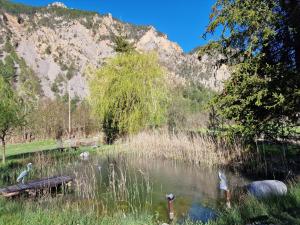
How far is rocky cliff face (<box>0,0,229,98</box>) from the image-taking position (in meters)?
72.4

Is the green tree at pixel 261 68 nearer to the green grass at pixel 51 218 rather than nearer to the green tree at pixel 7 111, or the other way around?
the green grass at pixel 51 218

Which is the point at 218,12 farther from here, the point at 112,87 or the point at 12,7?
the point at 12,7

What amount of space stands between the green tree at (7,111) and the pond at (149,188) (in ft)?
6.92

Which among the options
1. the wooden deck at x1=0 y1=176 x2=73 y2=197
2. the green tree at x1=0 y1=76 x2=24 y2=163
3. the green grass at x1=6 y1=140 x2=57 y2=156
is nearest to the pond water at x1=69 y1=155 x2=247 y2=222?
the wooden deck at x1=0 y1=176 x2=73 y2=197

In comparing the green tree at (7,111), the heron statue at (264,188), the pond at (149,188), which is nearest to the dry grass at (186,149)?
the pond at (149,188)

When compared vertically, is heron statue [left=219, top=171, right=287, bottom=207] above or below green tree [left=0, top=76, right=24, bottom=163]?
below

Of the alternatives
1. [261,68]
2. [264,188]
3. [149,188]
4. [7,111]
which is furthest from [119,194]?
[7,111]

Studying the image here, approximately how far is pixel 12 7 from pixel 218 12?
84.2 metres

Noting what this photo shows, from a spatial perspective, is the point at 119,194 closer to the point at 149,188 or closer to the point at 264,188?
the point at 149,188

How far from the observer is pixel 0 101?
53.1 ft

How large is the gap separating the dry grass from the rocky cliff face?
4425 centimetres

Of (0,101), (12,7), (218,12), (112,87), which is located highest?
(12,7)

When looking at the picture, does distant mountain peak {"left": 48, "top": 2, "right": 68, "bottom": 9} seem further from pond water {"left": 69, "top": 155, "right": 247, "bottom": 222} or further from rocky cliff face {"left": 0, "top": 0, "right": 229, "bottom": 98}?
pond water {"left": 69, "top": 155, "right": 247, "bottom": 222}

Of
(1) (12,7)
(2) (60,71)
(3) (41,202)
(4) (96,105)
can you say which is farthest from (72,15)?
(3) (41,202)
